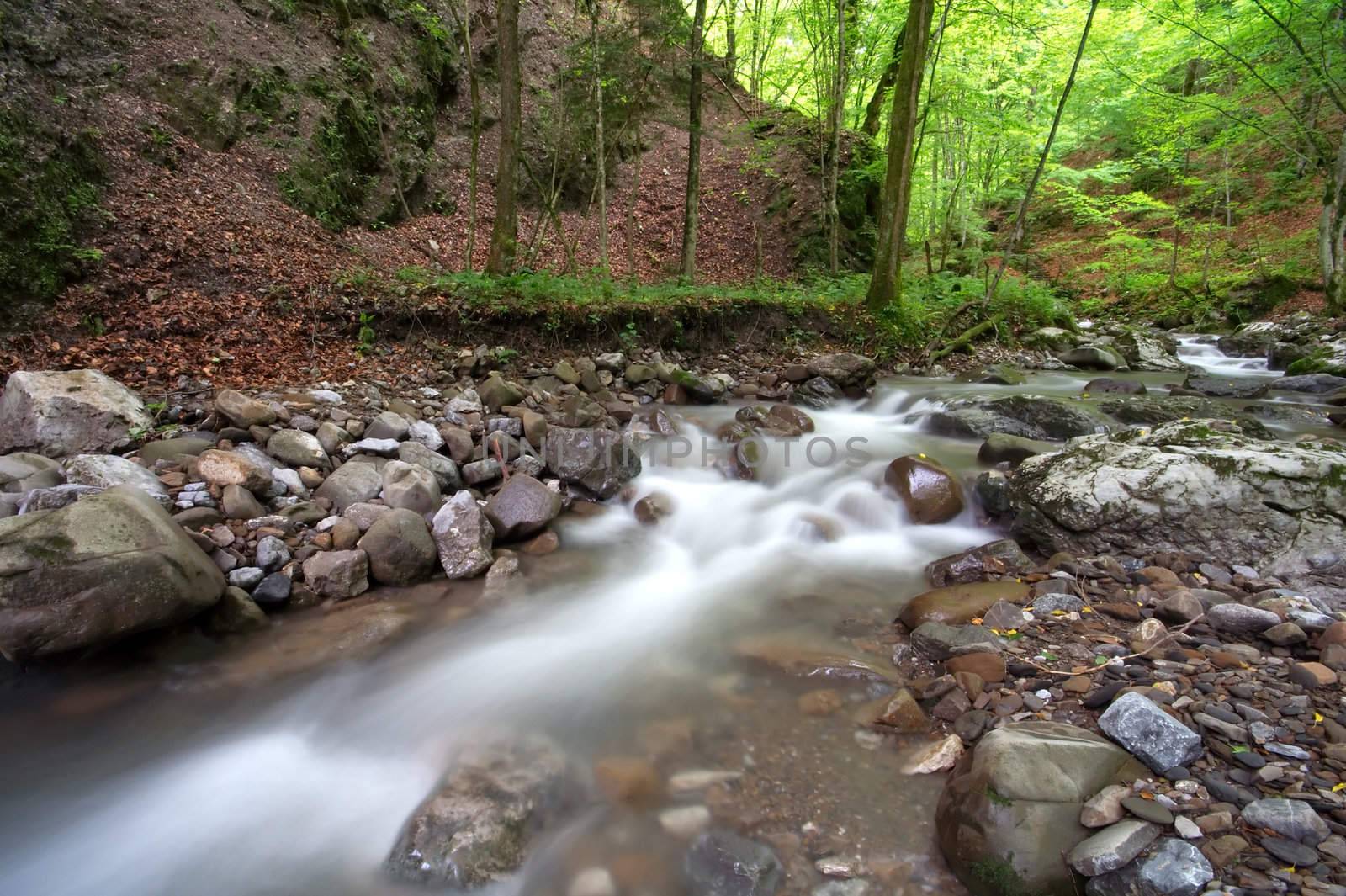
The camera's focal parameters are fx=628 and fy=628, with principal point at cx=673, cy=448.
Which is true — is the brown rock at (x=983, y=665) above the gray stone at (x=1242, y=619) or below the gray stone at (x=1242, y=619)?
below

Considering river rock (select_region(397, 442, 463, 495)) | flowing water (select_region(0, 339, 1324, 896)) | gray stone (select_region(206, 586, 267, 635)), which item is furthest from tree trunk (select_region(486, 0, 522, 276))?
gray stone (select_region(206, 586, 267, 635))

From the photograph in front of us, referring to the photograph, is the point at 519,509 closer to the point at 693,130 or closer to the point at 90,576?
the point at 90,576

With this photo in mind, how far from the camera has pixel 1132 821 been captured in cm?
212

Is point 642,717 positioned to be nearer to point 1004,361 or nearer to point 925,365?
point 925,365

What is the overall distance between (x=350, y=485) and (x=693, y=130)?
9117 mm

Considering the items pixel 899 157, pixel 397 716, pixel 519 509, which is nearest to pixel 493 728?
pixel 397 716

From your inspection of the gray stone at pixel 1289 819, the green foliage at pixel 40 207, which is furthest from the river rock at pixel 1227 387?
the green foliage at pixel 40 207

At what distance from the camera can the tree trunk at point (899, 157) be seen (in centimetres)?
950

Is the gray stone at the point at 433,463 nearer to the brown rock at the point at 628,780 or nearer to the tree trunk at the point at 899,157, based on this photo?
the brown rock at the point at 628,780

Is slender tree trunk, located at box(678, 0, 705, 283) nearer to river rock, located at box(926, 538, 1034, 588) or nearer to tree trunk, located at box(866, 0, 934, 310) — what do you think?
tree trunk, located at box(866, 0, 934, 310)

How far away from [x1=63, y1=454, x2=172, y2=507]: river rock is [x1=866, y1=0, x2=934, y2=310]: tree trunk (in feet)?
32.7

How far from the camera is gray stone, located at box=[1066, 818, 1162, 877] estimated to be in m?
2.04

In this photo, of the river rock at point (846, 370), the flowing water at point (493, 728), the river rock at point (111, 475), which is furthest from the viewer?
the river rock at point (846, 370)

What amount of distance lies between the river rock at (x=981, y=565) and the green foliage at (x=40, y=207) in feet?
27.4
